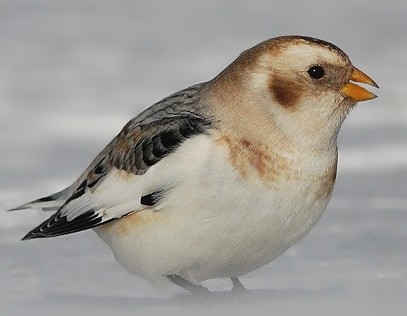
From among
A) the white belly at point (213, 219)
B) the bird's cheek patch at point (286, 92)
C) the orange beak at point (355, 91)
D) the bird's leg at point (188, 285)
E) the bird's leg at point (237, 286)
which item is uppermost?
the bird's cheek patch at point (286, 92)

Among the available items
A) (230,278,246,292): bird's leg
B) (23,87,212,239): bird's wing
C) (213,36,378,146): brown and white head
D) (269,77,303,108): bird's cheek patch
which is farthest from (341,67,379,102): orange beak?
(230,278,246,292): bird's leg

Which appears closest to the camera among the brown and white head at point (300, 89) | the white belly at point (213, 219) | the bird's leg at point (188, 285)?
the white belly at point (213, 219)

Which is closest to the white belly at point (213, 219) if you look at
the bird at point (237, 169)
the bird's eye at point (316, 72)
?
the bird at point (237, 169)

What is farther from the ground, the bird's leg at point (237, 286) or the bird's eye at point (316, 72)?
the bird's eye at point (316, 72)

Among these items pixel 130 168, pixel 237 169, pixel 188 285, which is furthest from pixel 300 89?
pixel 188 285

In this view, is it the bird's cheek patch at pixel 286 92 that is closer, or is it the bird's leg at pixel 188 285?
the bird's cheek patch at pixel 286 92

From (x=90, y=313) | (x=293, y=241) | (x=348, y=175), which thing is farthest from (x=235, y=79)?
(x=348, y=175)

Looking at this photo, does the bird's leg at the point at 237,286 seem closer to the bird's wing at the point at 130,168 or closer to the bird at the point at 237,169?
the bird at the point at 237,169

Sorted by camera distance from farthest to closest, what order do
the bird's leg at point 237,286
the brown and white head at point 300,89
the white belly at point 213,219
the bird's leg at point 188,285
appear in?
the bird's leg at point 237,286 < the bird's leg at point 188,285 < the brown and white head at point 300,89 < the white belly at point 213,219
